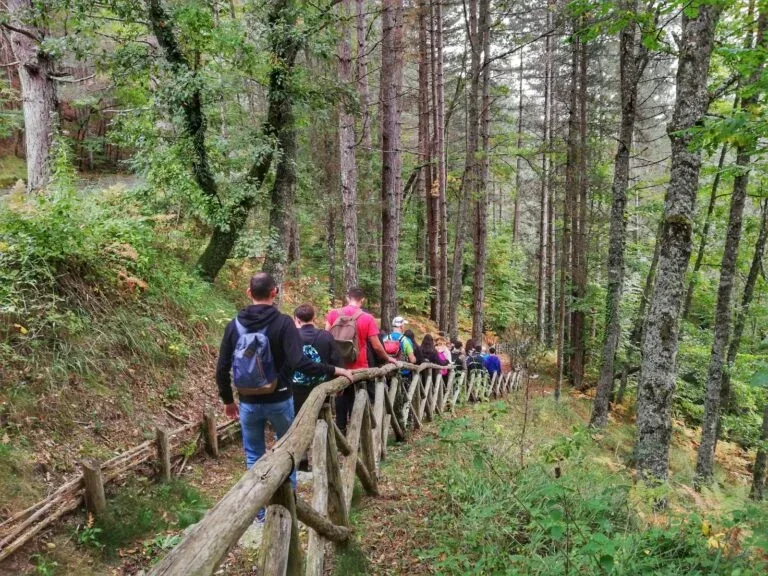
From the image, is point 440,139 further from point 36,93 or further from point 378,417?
point 378,417

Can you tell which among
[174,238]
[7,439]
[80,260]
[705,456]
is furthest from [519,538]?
[705,456]

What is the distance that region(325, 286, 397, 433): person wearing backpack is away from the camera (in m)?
5.58

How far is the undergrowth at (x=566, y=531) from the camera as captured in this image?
9.87 feet

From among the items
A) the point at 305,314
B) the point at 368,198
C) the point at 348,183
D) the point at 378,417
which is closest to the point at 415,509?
the point at 378,417

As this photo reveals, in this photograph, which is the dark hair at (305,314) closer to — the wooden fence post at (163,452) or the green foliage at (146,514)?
the wooden fence post at (163,452)

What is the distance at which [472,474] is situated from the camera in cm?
459

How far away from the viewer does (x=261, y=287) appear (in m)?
3.69

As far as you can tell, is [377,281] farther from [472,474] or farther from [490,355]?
[472,474]

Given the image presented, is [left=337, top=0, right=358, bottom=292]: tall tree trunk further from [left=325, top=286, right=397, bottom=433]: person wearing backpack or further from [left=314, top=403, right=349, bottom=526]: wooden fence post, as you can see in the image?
[left=314, top=403, right=349, bottom=526]: wooden fence post

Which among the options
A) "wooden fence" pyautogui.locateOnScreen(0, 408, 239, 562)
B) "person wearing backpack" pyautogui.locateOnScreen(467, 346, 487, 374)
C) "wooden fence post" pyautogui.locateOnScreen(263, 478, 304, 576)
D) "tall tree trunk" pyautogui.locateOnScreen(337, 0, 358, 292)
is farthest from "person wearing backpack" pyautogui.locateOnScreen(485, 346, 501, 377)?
"wooden fence post" pyautogui.locateOnScreen(263, 478, 304, 576)

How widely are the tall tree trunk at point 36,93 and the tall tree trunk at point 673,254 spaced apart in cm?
973

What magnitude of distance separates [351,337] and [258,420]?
190 centimetres

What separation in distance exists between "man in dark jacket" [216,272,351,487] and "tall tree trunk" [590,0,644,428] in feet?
29.1

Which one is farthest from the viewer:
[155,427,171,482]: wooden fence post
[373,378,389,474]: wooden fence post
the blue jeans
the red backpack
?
the red backpack
